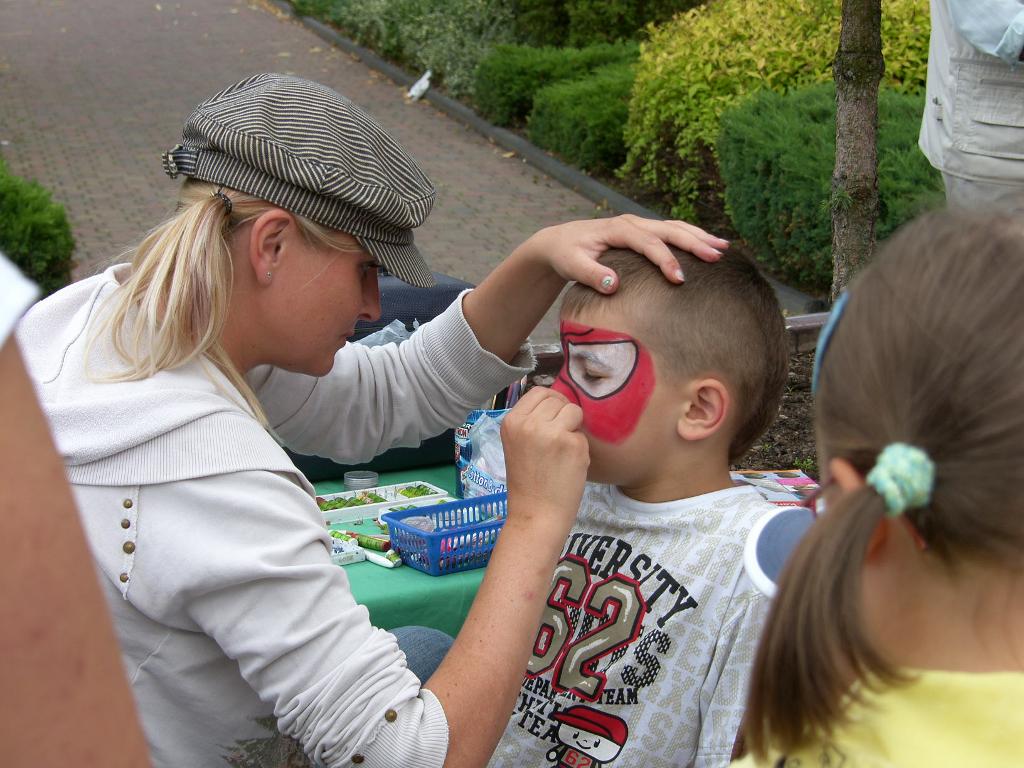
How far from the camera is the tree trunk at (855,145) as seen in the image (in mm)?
4035

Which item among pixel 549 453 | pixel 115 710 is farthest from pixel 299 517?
pixel 115 710

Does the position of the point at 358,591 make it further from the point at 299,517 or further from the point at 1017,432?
the point at 1017,432

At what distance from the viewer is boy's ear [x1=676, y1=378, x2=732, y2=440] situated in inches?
79.1

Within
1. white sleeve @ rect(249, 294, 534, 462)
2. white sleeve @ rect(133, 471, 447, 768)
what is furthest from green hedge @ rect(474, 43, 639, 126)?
white sleeve @ rect(133, 471, 447, 768)

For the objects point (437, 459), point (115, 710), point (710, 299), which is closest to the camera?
point (115, 710)

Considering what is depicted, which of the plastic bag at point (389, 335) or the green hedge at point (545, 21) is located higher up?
the plastic bag at point (389, 335)

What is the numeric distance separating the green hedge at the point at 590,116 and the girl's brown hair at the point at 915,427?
8221 mm

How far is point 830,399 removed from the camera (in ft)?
3.84

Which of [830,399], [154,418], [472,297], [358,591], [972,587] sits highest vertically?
[830,399]

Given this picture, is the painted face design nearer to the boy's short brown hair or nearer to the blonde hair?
the boy's short brown hair

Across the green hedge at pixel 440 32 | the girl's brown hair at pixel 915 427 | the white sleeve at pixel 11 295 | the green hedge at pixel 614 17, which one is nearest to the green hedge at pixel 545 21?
the green hedge at pixel 614 17

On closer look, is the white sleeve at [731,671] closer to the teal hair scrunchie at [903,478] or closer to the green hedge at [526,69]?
the teal hair scrunchie at [903,478]

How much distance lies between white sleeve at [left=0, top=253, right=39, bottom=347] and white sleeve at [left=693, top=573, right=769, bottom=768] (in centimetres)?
136

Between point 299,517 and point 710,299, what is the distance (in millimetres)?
790
